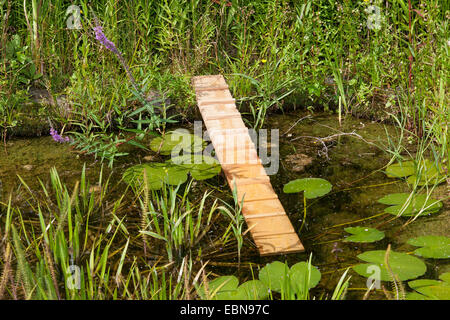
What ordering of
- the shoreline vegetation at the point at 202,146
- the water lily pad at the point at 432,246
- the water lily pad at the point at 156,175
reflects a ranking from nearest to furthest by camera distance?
1. the shoreline vegetation at the point at 202,146
2. the water lily pad at the point at 432,246
3. the water lily pad at the point at 156,175

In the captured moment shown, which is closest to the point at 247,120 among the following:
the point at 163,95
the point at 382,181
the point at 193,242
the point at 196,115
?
the point at 196,115

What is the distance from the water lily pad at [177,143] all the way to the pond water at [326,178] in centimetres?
13

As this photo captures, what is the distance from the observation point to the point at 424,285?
7.77 ft

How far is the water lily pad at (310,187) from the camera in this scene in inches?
121

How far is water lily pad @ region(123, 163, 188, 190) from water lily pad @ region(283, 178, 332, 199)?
0.58 meters

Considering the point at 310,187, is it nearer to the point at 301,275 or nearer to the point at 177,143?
the point at 301,275

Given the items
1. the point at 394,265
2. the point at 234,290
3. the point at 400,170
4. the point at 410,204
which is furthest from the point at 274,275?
the point at 400,170

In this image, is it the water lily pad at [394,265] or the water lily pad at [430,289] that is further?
the water lily pad at [394,265]

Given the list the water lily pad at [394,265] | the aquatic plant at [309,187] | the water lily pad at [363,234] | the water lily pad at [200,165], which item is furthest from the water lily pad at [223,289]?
the water lily pad at [200,165]

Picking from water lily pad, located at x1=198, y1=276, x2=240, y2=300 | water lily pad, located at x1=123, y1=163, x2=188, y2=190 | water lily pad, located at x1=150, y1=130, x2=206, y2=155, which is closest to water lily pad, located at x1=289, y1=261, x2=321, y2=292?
water lily pad, located at x1=198, y1=276, x2=240, y2=300

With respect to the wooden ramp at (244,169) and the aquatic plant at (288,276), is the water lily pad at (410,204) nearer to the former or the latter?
the wooden ramp at (244,169)

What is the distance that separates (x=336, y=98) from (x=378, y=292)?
6.63 ft

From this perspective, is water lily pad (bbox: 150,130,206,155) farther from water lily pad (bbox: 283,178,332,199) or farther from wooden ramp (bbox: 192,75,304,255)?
water lily pad (bbox: 283,178,332,199)

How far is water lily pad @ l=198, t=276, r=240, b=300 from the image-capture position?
7.54 feet
